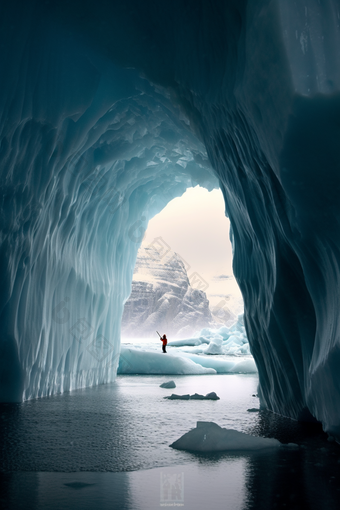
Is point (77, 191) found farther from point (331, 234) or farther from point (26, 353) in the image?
point (331, 234)

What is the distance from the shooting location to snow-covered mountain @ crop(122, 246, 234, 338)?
237 ft

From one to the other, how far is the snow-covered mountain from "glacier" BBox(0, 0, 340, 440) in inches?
2406

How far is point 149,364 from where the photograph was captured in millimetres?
16281

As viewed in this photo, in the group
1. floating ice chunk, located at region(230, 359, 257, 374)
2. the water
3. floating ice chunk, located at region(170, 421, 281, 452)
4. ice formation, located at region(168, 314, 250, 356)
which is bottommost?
the water

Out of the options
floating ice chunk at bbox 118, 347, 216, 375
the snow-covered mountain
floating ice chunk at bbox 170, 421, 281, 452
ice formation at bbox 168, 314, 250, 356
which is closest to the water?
floating ice chunk at bbox 170, 421, 281, 452

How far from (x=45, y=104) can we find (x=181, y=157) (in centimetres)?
445

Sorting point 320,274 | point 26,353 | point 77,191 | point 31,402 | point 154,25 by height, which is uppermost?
point 154,25

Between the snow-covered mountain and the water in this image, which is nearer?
the water

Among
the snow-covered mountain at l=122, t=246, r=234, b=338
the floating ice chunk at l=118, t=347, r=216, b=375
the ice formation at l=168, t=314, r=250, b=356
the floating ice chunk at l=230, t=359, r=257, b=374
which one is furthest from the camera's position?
the snow-covered mountain at l=122, t=246, r=234, b=338

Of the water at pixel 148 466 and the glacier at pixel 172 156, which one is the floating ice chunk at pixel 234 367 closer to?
the glacier at pixel 172 156

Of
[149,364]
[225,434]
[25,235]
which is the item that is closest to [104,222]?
[25,235]

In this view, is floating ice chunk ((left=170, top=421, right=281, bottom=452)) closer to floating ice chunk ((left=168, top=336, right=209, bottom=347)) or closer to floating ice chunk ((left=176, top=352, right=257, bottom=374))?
floating ice chunk ((left=176, top=352, right=257, bottom=374))

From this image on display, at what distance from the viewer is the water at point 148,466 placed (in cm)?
262

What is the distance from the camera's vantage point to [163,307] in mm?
73438
